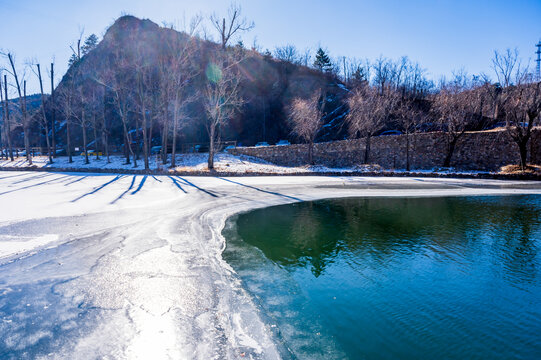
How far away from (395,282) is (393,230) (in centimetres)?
363

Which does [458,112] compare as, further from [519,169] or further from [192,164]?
[192,164]

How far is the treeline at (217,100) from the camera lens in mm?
25141

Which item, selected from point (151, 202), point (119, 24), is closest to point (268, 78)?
point (119, 24)

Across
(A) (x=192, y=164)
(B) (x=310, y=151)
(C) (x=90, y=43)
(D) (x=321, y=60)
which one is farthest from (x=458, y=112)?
(C) (x=90, y=43)

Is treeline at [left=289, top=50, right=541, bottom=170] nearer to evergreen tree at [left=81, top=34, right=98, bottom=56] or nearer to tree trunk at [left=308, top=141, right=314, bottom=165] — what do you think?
tree trunk at [left=308, top=141, right=314, bottom=165]

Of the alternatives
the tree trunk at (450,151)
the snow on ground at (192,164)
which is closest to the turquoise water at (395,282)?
the snow on ground at (192,164)

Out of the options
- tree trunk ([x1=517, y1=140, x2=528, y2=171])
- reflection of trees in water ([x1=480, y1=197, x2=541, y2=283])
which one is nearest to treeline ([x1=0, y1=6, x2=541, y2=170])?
tree trunk ([x1=517, y1=140, x2=528, y2=171])

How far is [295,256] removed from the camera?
6.96 meters

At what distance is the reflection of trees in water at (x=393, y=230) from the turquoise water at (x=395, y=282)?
34 millimetres

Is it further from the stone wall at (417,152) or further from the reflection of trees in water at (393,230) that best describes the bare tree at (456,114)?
the reflection of trees in water at (393,230)

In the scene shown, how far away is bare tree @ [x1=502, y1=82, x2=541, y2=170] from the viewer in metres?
21.1

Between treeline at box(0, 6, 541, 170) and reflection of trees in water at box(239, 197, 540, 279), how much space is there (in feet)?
48.8

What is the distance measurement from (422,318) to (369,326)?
943 millimetres

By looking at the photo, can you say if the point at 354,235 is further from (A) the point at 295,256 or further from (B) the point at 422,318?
(B) the point at 422,318
